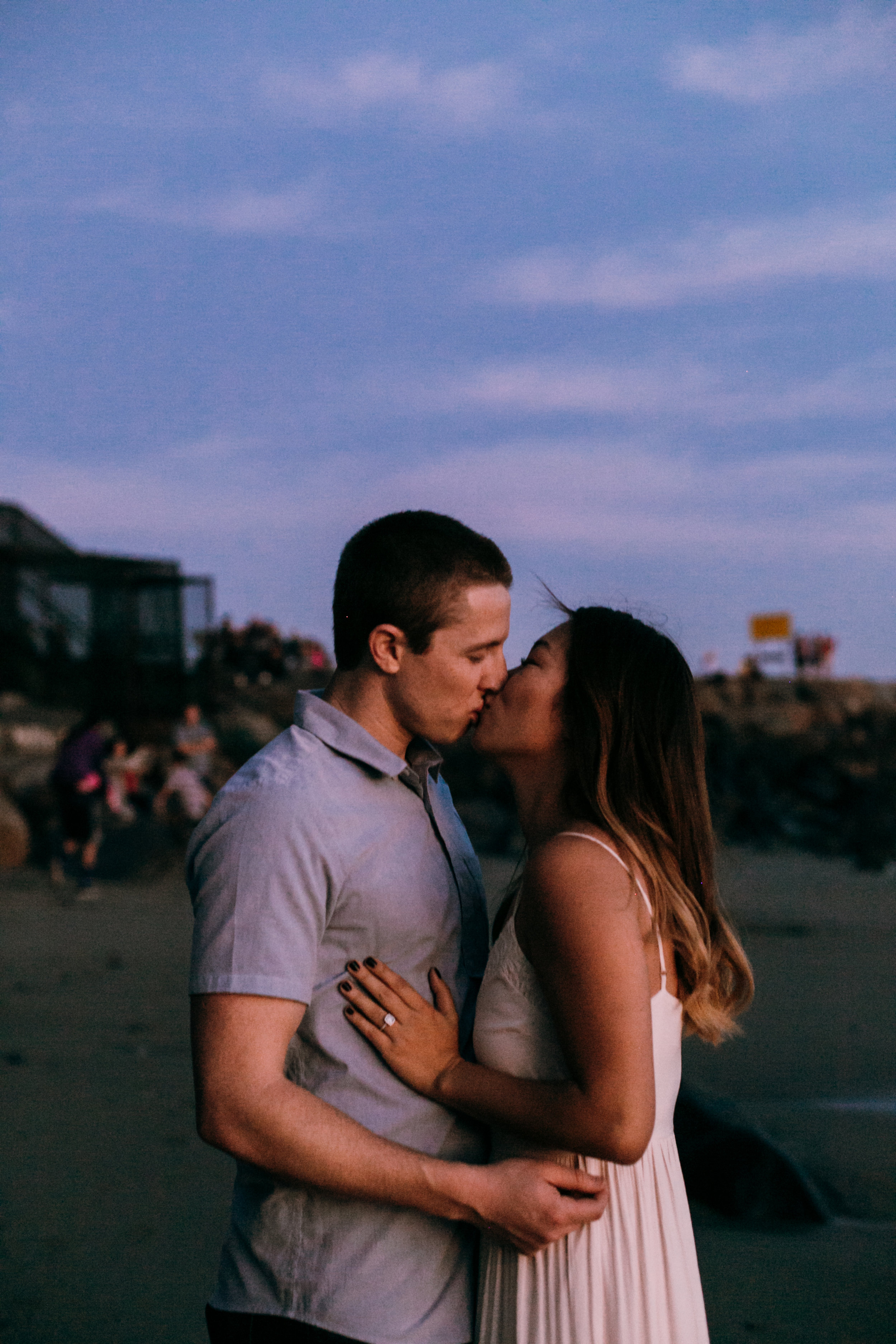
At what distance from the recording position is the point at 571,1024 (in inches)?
69.2

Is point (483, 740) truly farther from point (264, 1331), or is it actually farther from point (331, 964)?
point (264, 1331)

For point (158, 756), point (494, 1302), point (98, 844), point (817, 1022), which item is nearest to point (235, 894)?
point (494, 1302)

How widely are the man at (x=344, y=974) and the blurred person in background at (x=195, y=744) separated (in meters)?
13.5

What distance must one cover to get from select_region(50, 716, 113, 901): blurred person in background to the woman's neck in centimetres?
1079

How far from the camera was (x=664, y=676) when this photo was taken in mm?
2020

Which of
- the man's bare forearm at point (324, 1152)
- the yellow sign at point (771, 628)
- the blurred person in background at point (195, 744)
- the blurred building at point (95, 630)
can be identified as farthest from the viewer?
the yellow sign at point (771, 628)

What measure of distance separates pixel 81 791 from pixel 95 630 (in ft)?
30.4

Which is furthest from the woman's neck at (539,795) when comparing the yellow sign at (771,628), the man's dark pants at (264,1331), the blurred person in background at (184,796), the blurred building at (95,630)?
the yellow sign at (771,628)

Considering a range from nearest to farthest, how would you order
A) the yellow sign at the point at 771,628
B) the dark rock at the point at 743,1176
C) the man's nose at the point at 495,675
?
the man's nose at the point at 495,675
the dark rock at the point at 743,1176
the yellow sign at the point at 771,628

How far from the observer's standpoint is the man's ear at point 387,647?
1.98 m

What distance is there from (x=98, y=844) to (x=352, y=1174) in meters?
14.1

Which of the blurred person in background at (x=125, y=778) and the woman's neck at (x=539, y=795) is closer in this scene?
the woman's neck at (x=539, y=795)

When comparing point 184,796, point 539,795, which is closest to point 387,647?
point 539,795

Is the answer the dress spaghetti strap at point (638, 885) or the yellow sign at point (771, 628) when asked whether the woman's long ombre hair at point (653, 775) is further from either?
the yellow sign at point (771, 628)
